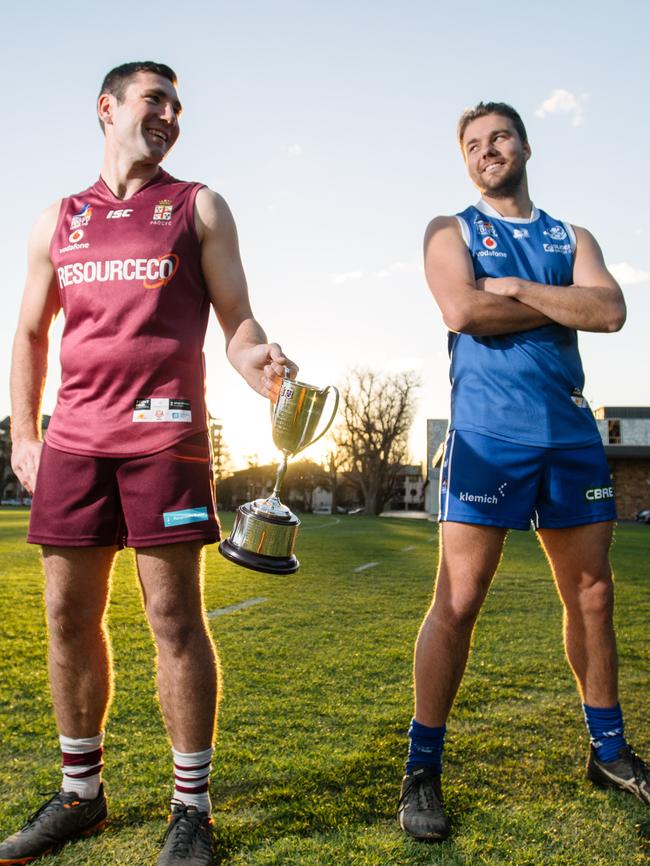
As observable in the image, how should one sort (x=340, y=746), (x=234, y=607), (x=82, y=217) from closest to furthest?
(x=82, y=217) → (x=340, y=746) → (x=234, y=607)

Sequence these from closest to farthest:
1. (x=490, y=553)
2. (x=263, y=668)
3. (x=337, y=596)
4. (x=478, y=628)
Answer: (x=490, y=553) < (x=263, y=668) < (x=478, y=628) < (x=337, y=596)

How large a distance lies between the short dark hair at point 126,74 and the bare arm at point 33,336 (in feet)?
1.38

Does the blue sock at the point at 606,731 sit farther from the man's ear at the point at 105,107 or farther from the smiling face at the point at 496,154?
the man's ear at the point at 105,107

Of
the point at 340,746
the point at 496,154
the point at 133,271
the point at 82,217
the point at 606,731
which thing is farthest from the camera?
the point at 340,746

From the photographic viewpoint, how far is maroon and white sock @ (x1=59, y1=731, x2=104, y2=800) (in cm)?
225

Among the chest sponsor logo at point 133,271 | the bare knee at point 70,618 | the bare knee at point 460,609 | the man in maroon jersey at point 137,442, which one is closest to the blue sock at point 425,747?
the bare knee at point 460,609

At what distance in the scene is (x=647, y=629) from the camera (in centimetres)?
590

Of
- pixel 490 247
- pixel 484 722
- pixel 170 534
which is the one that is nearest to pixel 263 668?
pixel 484 722

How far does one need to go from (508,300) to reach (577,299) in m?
0.25

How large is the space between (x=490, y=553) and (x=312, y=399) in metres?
0.85

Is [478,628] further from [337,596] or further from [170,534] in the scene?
[170,534]

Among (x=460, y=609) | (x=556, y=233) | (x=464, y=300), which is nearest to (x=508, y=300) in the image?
(x=464, y=300)

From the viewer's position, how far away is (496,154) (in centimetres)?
273

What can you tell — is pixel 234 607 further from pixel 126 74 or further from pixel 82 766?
pixel 126 74
